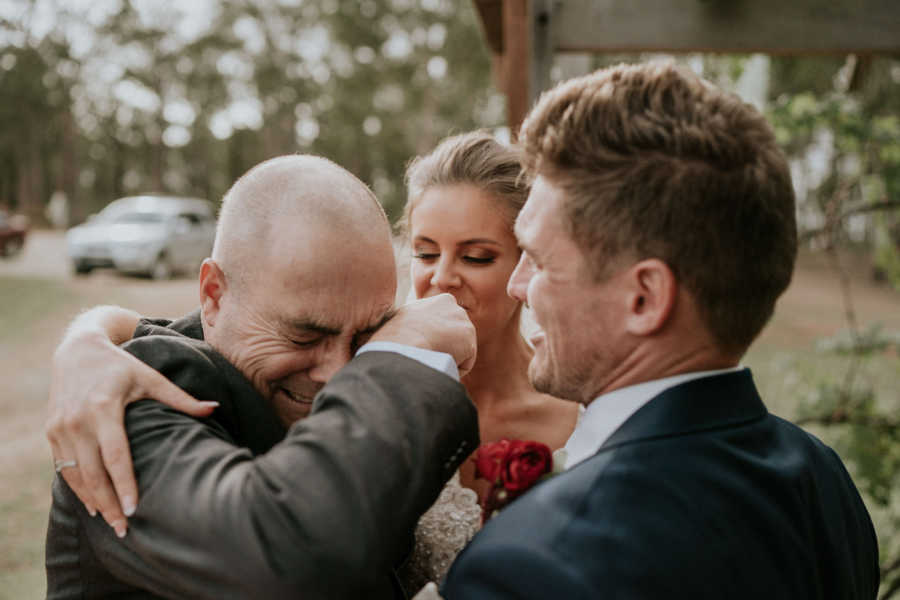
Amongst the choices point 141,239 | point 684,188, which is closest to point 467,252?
point 684,188

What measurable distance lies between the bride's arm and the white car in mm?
16446

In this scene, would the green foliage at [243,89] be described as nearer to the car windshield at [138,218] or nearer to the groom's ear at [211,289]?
the car windshield at [138,218]

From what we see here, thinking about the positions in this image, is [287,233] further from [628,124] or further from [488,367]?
[488,367]

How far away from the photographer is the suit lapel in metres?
1.36

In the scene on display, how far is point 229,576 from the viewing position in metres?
1.16

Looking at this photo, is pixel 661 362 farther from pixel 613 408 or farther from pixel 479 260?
pixel 479 260

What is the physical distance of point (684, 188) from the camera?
1.34 m

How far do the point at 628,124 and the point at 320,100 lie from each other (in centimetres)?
3816

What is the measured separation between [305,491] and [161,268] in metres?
18.0

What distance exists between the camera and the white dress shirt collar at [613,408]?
4.67 feet

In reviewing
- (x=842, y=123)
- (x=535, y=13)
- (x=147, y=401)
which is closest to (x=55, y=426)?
(x=147, y=401)

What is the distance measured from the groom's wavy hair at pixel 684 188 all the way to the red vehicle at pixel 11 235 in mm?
23818

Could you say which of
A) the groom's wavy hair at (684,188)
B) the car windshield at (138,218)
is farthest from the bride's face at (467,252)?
the car windshield at (138,218)

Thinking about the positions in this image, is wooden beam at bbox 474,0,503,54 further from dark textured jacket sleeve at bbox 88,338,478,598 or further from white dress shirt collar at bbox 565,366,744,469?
dark textured jacket sleeve at bbox 88,338,478,598
